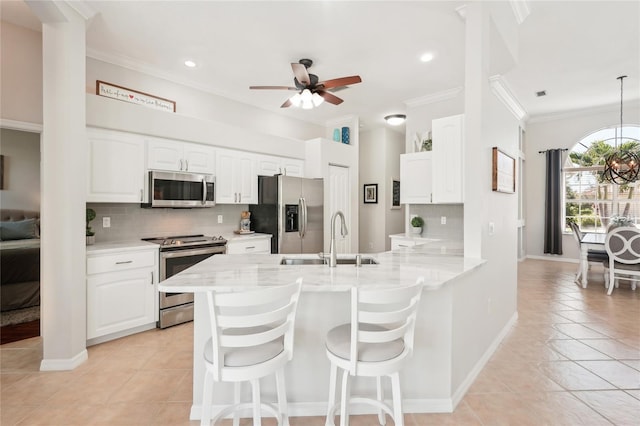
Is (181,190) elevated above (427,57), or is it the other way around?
(427,57)

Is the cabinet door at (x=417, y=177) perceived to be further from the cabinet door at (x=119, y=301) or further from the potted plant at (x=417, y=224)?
the cabinet door at (x=119, y=301)

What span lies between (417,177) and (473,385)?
2761 mm

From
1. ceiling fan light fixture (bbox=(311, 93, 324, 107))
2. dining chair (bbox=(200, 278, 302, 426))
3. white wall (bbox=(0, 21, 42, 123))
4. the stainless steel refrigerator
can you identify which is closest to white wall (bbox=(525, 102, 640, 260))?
the stainless steel refrigerator

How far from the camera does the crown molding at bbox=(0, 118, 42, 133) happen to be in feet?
9.34

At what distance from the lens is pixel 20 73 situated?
2.98 metres

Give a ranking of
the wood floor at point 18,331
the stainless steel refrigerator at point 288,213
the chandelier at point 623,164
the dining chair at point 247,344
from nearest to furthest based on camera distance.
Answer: the dining chair at point 247,344 → the wood floor at point 18,331 → the stainless steel refrigerator at point 288,213 → the chandelier at point 623,164

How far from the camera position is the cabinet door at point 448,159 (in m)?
3.55

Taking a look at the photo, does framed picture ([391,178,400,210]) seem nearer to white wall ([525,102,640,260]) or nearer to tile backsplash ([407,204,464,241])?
tile backsplash ([407,204,464,241])

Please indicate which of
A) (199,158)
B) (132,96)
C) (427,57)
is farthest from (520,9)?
(132,96)

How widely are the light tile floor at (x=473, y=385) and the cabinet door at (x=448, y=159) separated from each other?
161 centimetres

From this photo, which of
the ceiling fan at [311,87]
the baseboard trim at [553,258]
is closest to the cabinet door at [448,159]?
the ceiling fan at [311,87]

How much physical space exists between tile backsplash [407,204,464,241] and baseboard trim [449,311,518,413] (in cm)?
144

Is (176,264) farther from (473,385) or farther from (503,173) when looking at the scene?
(503,173)

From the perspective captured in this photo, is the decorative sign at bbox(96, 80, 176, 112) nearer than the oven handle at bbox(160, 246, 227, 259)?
No
